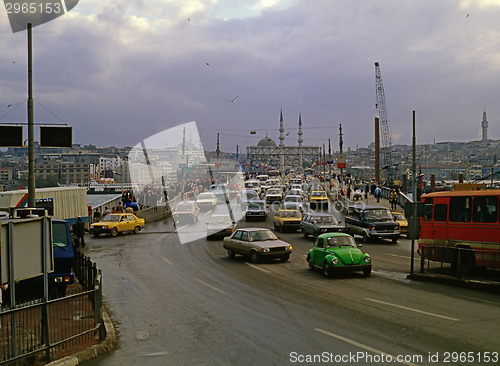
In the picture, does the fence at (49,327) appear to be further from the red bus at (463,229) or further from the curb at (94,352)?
the red bus at (463,229)

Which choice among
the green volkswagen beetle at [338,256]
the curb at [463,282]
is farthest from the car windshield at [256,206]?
the curb at [463,282]

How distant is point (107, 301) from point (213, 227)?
17.8 meters

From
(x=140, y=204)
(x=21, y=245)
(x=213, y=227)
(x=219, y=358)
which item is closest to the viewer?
(x=21, y=245)

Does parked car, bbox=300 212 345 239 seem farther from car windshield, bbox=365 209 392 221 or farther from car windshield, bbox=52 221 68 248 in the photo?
car windshield, bbox=52 221 68 248

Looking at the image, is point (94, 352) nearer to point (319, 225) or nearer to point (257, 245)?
point (257, 245)

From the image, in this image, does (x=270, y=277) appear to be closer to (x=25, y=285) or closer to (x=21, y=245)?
(x=25, y=285)

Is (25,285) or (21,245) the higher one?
(21,245)

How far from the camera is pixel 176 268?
2053 cm

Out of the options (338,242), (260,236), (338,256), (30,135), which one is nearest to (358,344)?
(338,256)

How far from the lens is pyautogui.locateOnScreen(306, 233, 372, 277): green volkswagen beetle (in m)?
17.3

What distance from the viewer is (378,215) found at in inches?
1139

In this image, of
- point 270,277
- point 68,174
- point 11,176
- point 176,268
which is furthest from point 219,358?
point 68,174

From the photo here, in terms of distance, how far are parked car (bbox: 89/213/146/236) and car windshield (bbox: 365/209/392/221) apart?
1668 cm

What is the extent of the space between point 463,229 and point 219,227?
17.5 metres
